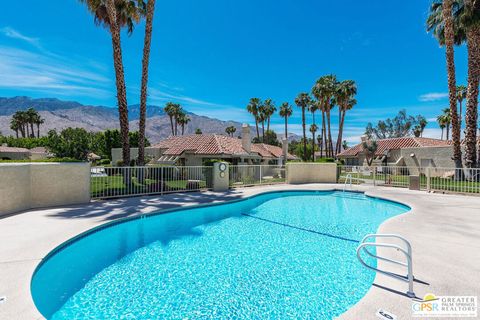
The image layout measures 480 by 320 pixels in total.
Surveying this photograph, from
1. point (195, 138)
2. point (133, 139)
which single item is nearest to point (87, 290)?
point (195, 138)

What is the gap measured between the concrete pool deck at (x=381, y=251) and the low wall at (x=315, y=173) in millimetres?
8250

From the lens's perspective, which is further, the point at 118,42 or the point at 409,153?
the point at 409,153

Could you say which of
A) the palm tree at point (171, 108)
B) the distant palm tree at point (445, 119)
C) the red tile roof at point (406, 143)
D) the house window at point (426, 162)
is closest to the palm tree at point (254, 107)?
the palm tree at point (171, 108)

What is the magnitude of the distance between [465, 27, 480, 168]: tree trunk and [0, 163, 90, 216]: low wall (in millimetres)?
23527

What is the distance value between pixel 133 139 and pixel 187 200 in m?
35.8

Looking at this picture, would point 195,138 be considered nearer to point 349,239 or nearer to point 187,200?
point 187,200

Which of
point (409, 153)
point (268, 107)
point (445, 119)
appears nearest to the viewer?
point (409, 153)

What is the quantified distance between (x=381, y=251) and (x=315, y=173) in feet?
46.7

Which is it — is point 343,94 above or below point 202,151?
above

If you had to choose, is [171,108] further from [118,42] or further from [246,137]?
[118,42]

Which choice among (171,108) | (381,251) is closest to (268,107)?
(171,108)

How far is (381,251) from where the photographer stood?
4789mm

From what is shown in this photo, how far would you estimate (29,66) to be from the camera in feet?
120

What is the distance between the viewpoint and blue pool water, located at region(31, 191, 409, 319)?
3645 mm
